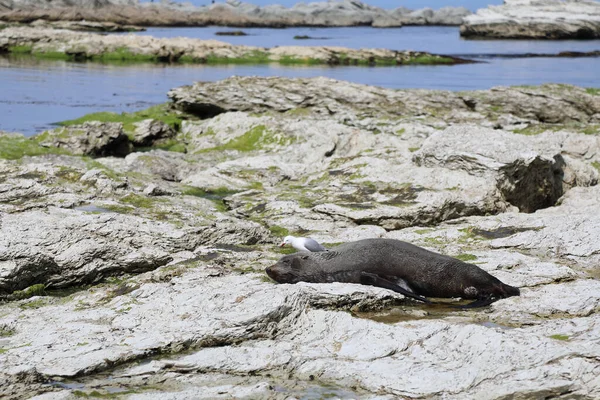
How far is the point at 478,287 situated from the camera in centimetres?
1108

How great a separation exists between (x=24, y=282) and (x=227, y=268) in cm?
322

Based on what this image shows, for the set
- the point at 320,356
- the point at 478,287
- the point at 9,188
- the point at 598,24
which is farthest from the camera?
the point at 598,24

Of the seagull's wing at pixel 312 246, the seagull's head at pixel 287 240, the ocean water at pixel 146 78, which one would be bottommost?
the ocean water at pixel 146 78

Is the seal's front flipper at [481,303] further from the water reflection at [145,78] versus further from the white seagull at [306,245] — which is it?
the water reflection at [145,78]

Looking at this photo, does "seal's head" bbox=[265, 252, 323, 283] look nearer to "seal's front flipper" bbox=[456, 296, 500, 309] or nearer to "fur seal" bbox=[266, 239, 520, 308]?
"fur seal" bbox=[266, 239, 520, 308]

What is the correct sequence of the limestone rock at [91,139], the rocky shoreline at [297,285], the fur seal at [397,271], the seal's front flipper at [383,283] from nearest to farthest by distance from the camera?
the rocky shoreline at [297,285] → the seal's front flipper at [383,283] → the fur seal at [397,271] → the limestone rock at [91,139]

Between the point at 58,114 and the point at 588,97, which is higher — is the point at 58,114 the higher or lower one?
the lower one

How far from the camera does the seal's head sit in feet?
38.0

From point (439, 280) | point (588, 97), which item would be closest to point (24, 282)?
point (439, 280)

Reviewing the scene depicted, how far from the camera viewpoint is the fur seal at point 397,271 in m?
11.1

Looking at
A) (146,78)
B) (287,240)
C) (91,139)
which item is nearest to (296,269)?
(287,240)

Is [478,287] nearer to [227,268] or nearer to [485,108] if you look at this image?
[227,268]

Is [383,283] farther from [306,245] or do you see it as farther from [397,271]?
[306,245]

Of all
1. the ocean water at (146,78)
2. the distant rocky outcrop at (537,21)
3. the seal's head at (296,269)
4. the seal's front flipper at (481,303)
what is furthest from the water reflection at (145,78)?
the distant rocky outcrop at (537,21)
